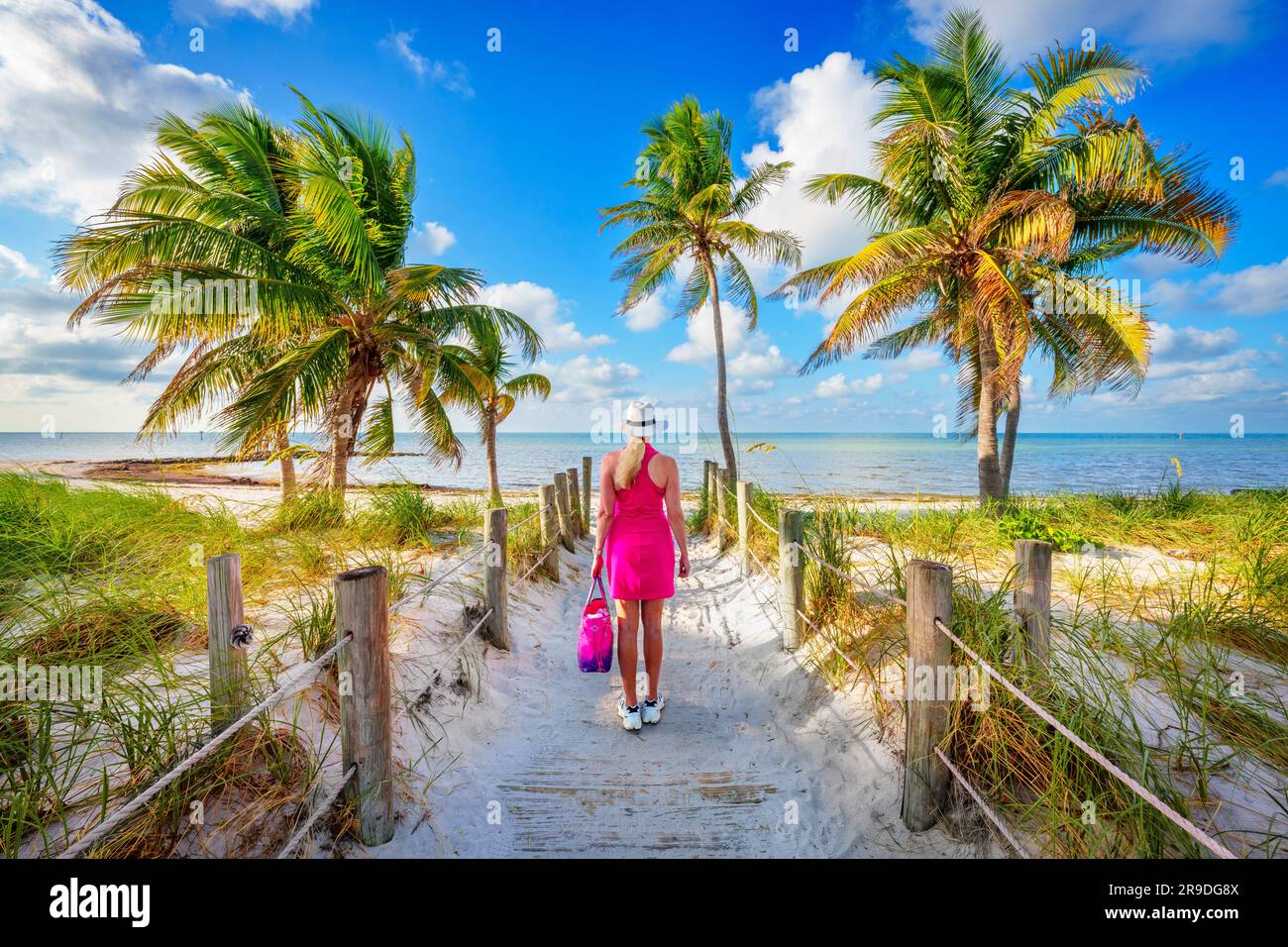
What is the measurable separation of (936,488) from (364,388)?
68.9 feet

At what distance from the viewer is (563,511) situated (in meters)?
7.94

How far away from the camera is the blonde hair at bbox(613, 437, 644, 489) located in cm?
310

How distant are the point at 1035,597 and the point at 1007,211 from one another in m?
7.99

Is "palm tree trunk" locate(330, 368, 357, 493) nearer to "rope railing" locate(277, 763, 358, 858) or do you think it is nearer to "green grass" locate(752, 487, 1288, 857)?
"rope railing" locate(277, 763, 358, 858)

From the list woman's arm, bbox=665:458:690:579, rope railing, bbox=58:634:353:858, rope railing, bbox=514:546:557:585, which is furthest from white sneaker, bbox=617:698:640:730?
rope railing, bbox=514:546:557:585

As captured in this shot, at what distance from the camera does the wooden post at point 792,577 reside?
13.6 ft

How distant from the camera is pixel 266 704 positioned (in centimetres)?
185

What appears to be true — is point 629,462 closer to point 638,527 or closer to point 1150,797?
point 638,527

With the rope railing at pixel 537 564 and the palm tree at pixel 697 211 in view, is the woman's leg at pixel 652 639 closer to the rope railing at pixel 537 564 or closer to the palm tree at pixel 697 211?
the rope railing at pixel 537 564

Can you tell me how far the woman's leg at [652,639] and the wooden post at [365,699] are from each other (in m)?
1.60

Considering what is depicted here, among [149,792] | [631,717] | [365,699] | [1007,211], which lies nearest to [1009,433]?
[1007,211]

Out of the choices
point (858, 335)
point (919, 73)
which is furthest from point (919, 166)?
point (858, 335)

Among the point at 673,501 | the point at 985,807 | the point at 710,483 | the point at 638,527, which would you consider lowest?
the point at 985,807
